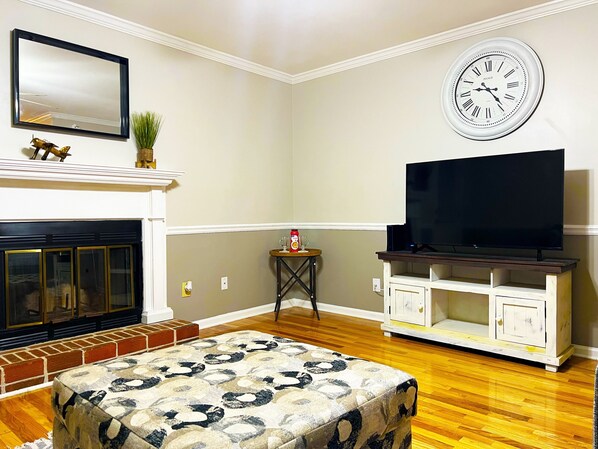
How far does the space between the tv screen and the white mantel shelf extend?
1921 mm

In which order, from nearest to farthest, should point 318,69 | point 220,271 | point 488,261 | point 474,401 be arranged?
point 474,401 → point 488,261 → point 220,271 → point 318,69

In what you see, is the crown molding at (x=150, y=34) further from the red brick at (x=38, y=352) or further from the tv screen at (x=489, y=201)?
the red brick at (x=38, y=352)

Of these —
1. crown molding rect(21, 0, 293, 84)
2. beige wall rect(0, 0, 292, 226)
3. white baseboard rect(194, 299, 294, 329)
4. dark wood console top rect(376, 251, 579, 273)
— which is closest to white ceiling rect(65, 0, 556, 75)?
crown molding rect(21, 0, 293, 84)

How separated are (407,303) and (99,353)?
7.13ft

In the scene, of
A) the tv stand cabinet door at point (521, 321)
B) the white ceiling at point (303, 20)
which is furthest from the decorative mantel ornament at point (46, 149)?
the tv stand cabinet door at point (521, 321)

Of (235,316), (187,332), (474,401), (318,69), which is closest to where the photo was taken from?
(474,401)

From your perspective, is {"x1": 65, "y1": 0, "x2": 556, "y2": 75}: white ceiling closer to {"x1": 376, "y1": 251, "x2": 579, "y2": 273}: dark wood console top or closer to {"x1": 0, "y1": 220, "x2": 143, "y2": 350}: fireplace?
{"x1": 0, "y1": 220, "x2": 143, "y2": 350}: fireplace

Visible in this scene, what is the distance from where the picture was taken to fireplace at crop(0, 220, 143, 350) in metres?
2.80

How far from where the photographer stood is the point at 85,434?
1.32 metres

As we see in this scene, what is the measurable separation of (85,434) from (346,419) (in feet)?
2.50

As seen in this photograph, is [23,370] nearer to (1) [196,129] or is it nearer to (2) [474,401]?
(1) [196,129]

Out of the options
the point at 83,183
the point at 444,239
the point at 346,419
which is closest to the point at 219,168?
the point at 83,183

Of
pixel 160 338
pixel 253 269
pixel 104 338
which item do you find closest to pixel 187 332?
pixel 160 338

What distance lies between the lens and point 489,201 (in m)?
3.14
